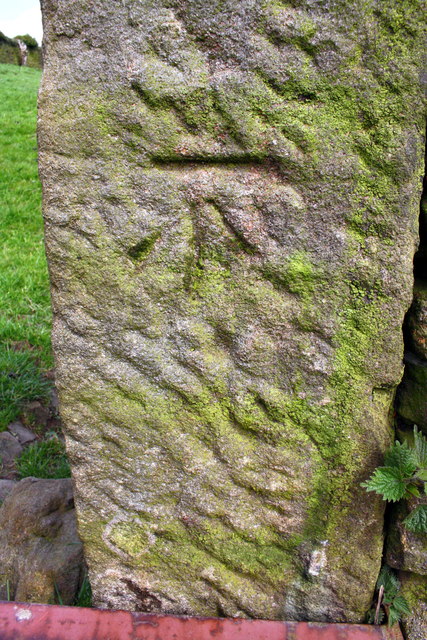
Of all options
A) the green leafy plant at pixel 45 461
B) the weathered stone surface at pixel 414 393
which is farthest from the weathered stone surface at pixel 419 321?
the green leafy plant at pixel 45 461

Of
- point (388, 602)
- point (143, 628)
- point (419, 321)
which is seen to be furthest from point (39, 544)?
point (419, 321)

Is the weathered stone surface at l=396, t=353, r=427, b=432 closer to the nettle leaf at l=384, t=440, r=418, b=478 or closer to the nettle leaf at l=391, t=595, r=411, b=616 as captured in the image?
the nettle leaf at l=384, t=440, r=418, b=478

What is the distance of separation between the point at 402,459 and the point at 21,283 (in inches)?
120

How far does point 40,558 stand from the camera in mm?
1823

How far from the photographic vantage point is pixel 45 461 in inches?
98.0

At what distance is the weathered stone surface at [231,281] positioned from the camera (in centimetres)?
122

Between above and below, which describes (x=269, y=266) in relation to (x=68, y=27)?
below

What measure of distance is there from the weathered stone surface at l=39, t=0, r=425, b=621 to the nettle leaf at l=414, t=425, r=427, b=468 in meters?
0.08

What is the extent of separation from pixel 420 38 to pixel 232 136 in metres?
0.46

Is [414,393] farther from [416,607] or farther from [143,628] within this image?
[143,628]

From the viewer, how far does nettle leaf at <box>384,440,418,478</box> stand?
1.39 m

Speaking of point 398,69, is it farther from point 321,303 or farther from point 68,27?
point 68,27

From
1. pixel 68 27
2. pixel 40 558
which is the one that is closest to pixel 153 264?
pixel 68 27

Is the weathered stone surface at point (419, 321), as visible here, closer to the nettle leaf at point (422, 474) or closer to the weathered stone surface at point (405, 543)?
the nettle leaf at point (422, 474)
